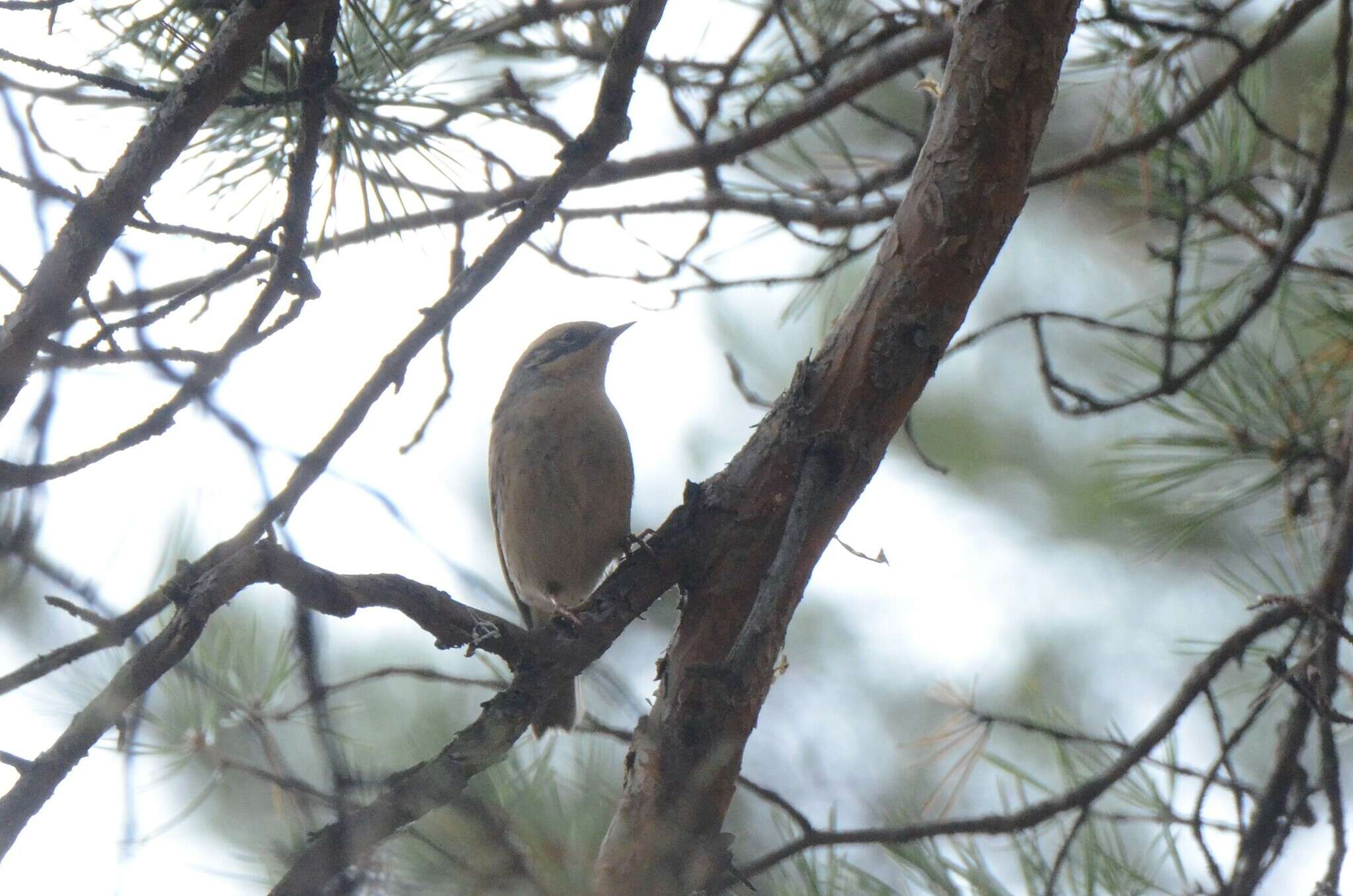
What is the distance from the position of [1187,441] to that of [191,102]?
3703mm

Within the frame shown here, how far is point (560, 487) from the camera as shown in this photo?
481cm

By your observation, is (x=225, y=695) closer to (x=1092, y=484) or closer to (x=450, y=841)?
(x=450, y=841)

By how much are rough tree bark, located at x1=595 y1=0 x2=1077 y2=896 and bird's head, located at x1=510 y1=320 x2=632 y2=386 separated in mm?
2438

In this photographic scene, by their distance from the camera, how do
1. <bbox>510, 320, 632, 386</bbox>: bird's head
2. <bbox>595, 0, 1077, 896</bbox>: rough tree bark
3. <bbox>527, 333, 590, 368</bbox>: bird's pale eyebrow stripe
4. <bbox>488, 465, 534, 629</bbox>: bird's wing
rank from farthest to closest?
1. <bbox>527, 333, 590, 368</bbox>: bird's pale eyebrow stripe
2. <bbox>510, 320, 632, 386</bbox>: bird's head
3. <bbox>488, 465, 534, 629</bbox>: bird's wing
4. <bbox>595, 0, 1077, 896</bbox>: rough tree bark

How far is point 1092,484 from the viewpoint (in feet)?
30.2

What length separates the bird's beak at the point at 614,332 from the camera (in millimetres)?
5594

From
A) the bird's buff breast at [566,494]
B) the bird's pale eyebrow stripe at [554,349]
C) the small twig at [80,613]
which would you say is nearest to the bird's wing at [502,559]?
the bird's buff breast at [566,494]

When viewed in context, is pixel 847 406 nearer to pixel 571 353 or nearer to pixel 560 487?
pixel 560 487

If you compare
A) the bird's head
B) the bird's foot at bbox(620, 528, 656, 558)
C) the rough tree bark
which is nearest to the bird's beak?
the bird's head

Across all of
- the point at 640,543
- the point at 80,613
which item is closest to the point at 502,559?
the point at 640,543

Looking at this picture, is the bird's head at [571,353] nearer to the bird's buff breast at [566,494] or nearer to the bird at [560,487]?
the bird at [560,487]

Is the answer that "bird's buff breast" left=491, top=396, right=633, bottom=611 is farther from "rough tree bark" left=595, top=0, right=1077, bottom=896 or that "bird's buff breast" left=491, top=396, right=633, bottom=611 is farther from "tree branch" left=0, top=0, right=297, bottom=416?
"tree branch" left=0, top=0, right=297, bottom=416

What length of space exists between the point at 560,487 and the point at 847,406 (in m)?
2.04

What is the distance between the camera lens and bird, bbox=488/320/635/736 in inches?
189
